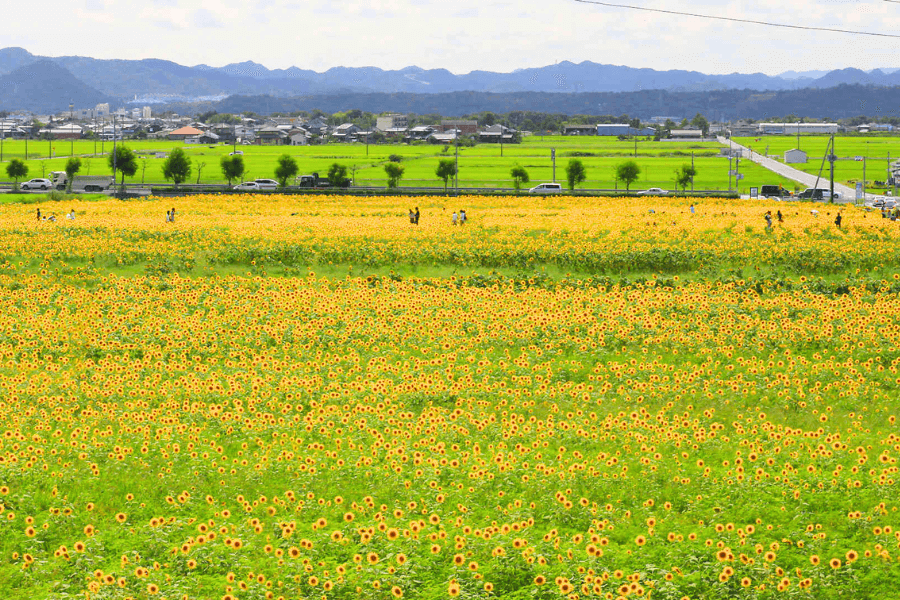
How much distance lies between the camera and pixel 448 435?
15.1m

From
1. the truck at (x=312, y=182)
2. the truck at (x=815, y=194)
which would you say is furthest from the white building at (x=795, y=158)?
the truck at (x=312, y=182)

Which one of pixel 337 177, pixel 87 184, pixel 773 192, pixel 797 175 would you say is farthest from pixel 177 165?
pixel 797 175

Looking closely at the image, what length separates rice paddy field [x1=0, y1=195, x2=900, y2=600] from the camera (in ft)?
35.6

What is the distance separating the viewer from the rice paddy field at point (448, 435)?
35.6ft

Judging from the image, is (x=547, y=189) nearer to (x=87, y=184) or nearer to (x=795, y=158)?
(x=87, y=184)

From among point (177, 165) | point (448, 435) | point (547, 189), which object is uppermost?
point (177, 165)

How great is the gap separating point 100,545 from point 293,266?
80.6 feet

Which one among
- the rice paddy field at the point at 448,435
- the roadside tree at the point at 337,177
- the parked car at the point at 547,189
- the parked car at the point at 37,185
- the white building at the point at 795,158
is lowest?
the rice paddy field at the point at 448,435

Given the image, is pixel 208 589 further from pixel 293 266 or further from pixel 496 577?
pixel 293 266

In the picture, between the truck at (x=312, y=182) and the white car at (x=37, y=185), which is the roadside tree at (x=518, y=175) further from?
the white car at (x=37, y=185)

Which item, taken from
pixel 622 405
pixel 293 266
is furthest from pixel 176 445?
pixel 293 266

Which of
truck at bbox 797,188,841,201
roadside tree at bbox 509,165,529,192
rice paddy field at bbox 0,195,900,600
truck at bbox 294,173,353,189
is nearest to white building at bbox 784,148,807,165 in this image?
truck at bbox 797,188,841,201

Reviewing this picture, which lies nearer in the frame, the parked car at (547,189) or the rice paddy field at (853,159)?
the parked car at (547,189)

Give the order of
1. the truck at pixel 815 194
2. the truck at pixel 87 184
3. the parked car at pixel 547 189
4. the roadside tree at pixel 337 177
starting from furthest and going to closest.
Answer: the truck at pixel 87 184
the roadside tree at pixel 337 177
the truck at pixel 815 194
the parked car at pixel 547 189
